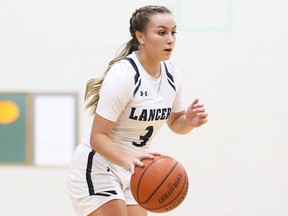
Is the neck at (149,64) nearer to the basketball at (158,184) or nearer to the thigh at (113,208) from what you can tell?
the basketball at (158,184)

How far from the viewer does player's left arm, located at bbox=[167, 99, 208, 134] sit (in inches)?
104

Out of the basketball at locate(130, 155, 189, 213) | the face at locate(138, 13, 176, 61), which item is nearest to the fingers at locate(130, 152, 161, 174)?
the basketball at locate(130, 155, 189, 213)

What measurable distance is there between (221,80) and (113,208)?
160 cm

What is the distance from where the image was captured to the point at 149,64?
258cm

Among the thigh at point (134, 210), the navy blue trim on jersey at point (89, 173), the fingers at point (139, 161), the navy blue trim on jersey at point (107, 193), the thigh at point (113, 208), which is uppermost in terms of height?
the fingers at point (139, 161)

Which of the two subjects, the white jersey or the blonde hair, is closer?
the white jersey

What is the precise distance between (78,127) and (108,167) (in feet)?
4.68

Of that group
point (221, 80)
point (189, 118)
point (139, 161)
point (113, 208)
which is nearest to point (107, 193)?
point (113, 208)

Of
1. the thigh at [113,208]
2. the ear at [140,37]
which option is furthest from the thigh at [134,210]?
the ear at [140,37]

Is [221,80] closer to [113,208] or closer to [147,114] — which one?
[147,114]

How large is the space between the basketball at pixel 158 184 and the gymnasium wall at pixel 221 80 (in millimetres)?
1519

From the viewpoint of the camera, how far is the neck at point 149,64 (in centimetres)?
257

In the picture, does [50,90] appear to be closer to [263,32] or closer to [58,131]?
[58,131]

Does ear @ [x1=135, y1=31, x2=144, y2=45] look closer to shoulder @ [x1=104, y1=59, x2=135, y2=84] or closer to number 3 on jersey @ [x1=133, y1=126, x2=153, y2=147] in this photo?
shoulder @ [x1=104, y1=59, x2=135, y2=84]
